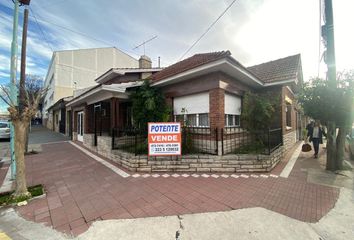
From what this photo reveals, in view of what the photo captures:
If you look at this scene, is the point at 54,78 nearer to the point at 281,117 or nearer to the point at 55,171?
the point at 55,171

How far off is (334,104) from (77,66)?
28372 mm

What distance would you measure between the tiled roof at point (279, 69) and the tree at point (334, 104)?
7.24 ft

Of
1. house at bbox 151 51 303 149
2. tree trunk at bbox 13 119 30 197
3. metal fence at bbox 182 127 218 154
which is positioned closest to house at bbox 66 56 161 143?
house at bbox 151 51 303 149

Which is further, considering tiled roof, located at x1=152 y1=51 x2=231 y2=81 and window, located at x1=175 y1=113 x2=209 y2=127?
window, located at x1=175 y1=113 x2=209 y2=127

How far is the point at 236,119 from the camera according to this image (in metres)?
7.87

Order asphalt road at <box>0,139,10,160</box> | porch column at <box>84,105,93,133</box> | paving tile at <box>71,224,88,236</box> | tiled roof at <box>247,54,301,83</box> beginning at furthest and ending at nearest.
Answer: porch column at <box>84,105,93,133</box> → asphalt road at <box>0,139,10,160</box> → tiled roof at <box>247,54,301,83</box> → paving tile at <box>71,224,88,236</box>

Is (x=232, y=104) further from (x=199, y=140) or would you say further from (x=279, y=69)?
(x=279, y=69)

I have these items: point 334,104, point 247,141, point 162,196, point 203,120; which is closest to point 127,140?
point 203,120

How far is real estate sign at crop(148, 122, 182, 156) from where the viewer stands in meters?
5.66

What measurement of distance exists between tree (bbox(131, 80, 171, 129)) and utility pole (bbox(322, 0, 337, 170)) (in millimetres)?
5923

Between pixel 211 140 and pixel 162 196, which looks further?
pixel 211 140

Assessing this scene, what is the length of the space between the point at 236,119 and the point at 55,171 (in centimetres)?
745

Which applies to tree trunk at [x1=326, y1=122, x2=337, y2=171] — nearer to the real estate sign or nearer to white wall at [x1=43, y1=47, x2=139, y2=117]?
the real estate sign

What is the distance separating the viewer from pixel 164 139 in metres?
5.72
